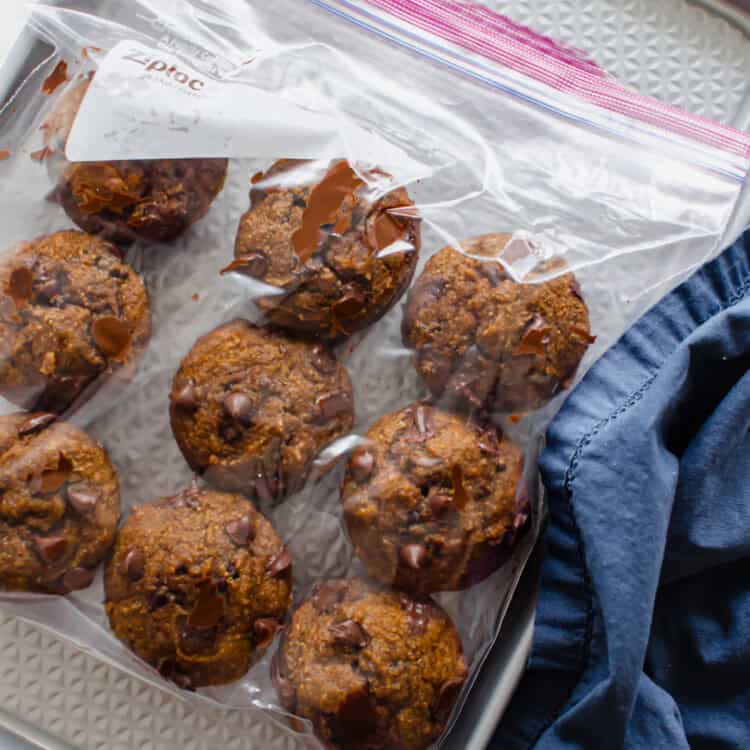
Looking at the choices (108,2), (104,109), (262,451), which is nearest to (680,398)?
(262,451)

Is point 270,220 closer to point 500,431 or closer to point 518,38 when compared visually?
point 500,431

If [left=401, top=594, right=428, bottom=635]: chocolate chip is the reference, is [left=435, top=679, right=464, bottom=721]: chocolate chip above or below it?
below

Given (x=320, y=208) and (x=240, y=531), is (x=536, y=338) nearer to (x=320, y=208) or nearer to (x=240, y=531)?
(x=320, y=208)

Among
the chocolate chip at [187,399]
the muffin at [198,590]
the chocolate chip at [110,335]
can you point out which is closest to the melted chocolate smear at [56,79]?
the chocolate chip at [110,335]

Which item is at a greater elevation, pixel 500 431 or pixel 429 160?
pixel 429 160

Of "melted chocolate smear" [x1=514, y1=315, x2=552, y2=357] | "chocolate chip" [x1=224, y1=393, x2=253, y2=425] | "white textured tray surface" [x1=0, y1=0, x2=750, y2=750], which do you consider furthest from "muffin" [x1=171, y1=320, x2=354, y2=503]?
"white textured tray surface" [x1=0, y1=0, x2=750, y2=750]

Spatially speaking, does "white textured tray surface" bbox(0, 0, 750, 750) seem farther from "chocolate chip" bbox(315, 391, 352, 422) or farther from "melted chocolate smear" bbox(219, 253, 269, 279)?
"melted chocolate smear" bbox(219, 253, 269, 279)

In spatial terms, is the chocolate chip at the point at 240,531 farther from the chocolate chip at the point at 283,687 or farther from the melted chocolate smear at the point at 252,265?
the melted chocolate smear at the point at 252,265
